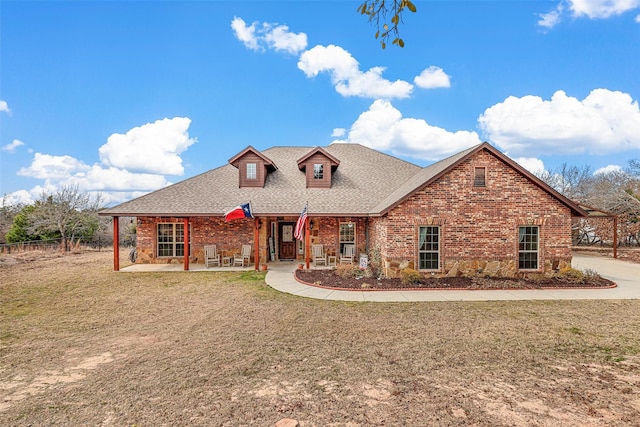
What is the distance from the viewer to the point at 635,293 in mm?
10172

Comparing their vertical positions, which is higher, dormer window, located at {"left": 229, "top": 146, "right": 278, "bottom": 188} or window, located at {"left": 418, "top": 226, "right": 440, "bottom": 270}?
dormer window, located at {"left": 229, "top": 146, "right": 278, "bottom": 188}

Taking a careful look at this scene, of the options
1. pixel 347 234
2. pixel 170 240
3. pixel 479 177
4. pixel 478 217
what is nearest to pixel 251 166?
pixel 170 240

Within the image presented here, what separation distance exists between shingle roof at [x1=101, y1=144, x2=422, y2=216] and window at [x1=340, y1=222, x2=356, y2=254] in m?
1.43

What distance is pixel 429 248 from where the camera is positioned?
1192cm

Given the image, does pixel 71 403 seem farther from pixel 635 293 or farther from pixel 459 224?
pixel 635 293

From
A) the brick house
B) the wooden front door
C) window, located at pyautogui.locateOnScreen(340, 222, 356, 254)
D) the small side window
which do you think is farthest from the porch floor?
the small side window

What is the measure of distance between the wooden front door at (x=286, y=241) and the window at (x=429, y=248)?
744 centimetres

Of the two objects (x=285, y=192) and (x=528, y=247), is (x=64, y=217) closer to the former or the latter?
(x=285, y=192)

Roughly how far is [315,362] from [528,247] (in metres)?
10.7

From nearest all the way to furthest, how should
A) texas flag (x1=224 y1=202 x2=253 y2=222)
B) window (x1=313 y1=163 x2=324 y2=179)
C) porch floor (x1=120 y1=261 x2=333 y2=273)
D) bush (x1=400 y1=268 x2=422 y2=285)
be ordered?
bush (x1=400 y1=268 x2=422 y2=285) < texas flag (x1=224 y1=202 x2=253 y2=222) < porch floor (x1=120 y1=261 x2=333 y2=273) < window (x1=313 y1=163 x2=324 y2=179)

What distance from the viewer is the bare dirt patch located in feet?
35.2

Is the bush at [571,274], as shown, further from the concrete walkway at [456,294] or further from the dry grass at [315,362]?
the dry grass at [315,362]

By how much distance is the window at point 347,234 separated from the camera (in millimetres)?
16125

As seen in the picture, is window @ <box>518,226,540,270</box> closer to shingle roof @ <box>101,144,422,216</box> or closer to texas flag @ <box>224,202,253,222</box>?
shingle roof @ <box>101,144,422,216</box>
